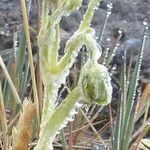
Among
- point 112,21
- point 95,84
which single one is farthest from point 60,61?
point 112,21

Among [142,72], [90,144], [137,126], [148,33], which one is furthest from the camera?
[148,33]

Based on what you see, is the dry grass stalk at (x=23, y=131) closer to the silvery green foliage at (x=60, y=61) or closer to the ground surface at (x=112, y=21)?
the silvery green foliage at (x=60, y=61)

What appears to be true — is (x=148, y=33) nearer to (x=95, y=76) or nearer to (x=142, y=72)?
(x=142, y=72)

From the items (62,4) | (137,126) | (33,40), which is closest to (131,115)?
(137,126)

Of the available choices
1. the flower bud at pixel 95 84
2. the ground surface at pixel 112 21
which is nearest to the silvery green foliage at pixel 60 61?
the flower bud at pixel 95 84

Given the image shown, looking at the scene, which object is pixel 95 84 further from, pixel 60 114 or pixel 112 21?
pixel 112 21

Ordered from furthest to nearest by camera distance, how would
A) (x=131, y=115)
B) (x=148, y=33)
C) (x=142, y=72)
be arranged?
1. (x=148, y=33)
2. (x=142, y=72)
3. (x=131, y=115)

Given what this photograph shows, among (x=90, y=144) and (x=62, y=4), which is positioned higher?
(x=62, y=4)

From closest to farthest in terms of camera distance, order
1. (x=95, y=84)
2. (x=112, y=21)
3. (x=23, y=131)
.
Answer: (x=95, y=84), (x=23, y=131), (x=112, y=21)
